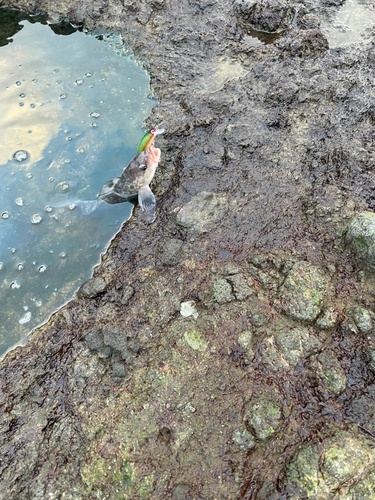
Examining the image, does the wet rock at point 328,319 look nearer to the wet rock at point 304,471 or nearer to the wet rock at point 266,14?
the wet rock at point 304,471

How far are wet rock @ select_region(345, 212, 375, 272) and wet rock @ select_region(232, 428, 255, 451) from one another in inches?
55.1

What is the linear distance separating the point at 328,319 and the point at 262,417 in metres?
0.77

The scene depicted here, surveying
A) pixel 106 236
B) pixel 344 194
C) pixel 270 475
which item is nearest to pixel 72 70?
pixel 106 236

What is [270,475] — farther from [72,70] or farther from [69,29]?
[69,29]

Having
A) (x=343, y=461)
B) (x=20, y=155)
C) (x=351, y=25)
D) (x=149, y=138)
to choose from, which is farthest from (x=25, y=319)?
(x=351, y=25)

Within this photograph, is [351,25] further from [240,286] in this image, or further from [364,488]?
[364,488]

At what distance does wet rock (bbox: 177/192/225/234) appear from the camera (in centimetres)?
284

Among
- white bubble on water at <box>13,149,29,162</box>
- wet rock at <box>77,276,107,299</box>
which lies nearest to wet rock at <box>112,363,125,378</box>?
wet rock at <box>77,276,107,299</box>

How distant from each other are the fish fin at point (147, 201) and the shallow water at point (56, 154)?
6.9 inches

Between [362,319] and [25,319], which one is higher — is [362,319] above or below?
above

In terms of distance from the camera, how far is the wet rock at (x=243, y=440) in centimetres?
195

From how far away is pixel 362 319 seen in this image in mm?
2230

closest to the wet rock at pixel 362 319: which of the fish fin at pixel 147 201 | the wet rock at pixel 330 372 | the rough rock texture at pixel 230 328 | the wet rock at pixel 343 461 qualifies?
the rough rock texture at pixel 230 328

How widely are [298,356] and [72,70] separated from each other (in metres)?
3.84
